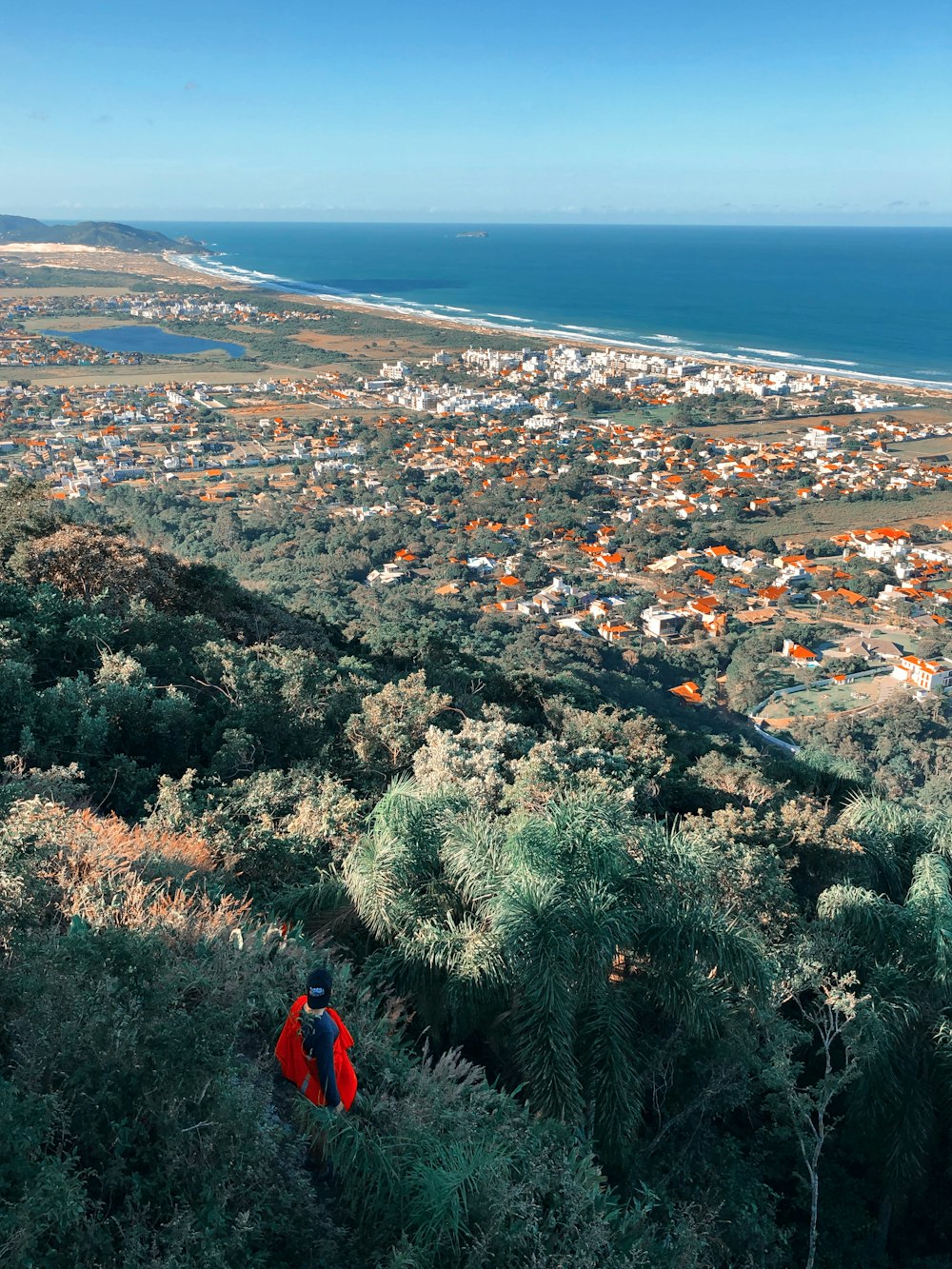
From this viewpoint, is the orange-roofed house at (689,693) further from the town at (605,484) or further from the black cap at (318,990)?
the black cap at (318,990)

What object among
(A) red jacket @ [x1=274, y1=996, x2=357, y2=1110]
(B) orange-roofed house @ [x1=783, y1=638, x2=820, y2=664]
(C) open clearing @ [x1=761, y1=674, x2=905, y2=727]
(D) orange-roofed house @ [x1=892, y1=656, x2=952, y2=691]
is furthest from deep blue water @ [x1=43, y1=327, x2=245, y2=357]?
(A) red jacket @ [x1=274, y1=996, x2=357, y2=1110]

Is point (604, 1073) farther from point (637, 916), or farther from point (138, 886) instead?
point (138, 886)

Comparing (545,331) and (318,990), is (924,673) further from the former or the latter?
(545,331)

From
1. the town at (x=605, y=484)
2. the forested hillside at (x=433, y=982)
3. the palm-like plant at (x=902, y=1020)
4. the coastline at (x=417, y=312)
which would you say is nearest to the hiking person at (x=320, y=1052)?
the forested hillside at (x=433, y=982)

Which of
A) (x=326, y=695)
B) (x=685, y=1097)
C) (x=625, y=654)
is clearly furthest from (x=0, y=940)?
(x=625, y=654)

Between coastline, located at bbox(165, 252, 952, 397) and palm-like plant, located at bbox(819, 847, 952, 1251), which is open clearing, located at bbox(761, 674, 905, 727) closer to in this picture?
palm-like plant, located at bbox(819, 847, 952, 1251)
